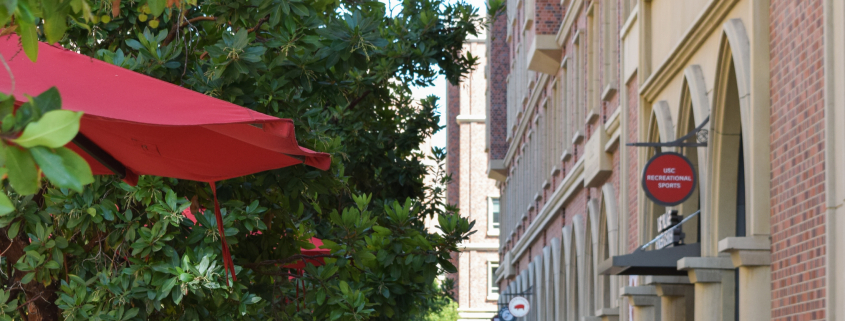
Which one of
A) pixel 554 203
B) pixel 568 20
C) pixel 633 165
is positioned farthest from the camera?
pixel 554 203

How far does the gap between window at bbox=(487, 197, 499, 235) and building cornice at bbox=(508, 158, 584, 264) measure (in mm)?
24215

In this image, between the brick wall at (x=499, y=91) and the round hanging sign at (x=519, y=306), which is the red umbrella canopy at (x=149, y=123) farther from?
the brick wall at (x=499, y=91)

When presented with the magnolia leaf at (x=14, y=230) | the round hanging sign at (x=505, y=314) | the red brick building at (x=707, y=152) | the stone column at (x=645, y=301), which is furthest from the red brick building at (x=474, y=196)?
the magnolia leaf at (x=14, y=230)

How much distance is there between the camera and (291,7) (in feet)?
19.9

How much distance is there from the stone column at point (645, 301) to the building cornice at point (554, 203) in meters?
5.74

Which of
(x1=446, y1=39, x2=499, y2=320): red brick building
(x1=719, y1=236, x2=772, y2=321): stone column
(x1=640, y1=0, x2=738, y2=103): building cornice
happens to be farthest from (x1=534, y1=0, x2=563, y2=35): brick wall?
(x1=446, y1=39, x2=499, y2=320): red brick building

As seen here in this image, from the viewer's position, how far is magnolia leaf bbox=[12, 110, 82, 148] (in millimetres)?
1468

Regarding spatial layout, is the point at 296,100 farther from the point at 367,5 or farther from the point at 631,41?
the point at 631,41

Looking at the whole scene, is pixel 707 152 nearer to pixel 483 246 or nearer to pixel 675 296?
pixel 675 296

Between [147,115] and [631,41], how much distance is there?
1072cm

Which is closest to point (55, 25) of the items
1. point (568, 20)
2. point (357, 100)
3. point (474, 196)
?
point (357, 100)

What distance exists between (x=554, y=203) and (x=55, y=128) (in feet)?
69.7

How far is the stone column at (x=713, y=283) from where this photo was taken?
28.3ft

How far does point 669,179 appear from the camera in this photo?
9.48 m
